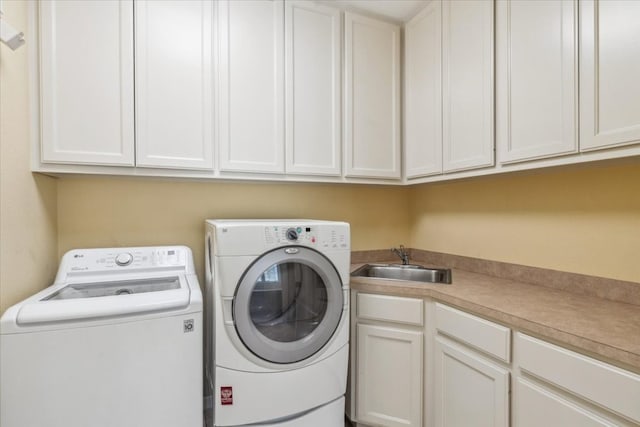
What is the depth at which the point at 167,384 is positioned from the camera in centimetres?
120

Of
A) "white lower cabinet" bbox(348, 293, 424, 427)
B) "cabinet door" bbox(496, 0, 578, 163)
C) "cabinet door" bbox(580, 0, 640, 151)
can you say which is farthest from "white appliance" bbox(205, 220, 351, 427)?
"cabinet door" bbox(580, 0, 640, 151)

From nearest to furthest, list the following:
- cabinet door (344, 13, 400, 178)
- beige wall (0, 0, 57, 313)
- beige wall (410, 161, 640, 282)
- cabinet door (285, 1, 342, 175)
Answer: beige wall (0, 0, 57, 313) < beige wall (410, 161, 640, 282) < cabinet door (285, 1, 342, 175) < cabinet door (344, 13, 400, 178)

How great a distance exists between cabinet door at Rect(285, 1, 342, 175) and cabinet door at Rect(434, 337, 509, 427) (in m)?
1.19

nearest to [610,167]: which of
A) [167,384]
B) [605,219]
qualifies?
[605,219]

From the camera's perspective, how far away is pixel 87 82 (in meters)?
1.48

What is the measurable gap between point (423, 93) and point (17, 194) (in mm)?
2135

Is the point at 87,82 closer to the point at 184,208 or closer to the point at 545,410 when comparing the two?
the point at 184,208

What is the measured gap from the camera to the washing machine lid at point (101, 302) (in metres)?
1.06

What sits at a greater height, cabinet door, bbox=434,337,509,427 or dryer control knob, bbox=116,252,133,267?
dryer control knob, bbox=116,252,133,267

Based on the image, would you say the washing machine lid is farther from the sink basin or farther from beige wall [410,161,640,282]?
beige wall [410,161,640,282]

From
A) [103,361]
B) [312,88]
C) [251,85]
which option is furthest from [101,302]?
[312,88]

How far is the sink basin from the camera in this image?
2.06 meters

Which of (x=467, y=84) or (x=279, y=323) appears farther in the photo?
(x=467, y=84)

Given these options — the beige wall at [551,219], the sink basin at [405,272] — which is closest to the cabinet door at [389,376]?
the sink basin at [405,272]
